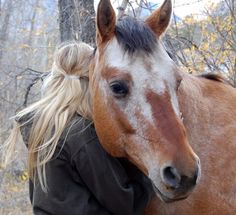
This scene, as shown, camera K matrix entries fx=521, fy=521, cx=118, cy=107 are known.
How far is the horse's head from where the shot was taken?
2.53 meters

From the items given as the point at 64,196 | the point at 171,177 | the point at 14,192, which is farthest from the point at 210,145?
the point at 14,192

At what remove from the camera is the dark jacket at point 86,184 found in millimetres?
2932

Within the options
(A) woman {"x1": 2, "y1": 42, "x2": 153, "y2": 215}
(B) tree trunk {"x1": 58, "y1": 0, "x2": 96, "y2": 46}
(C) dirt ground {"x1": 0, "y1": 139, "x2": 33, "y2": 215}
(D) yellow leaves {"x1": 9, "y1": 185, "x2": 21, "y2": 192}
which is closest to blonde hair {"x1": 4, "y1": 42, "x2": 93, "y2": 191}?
(A) woman {"x1": 2, "y1": 42, "x2": 153, "y2": 215}

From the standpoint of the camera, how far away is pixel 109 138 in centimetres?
285

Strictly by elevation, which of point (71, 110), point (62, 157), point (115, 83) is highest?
point (115, 83)

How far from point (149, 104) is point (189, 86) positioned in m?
0.78

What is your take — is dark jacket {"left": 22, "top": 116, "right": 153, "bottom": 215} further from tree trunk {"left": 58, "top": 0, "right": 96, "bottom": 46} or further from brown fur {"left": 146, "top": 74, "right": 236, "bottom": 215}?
tree trunk {"left": 58, "top": 0, "right": 96, "bottom": 46}

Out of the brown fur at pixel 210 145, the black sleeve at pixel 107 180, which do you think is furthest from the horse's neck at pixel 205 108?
the black sleeve at pixel 107 180

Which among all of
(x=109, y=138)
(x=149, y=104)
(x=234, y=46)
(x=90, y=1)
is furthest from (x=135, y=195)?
(x=234, y=46)

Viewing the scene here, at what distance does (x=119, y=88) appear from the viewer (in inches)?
109

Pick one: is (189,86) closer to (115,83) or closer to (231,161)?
(231,161)

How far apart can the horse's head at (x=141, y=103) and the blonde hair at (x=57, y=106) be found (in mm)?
190

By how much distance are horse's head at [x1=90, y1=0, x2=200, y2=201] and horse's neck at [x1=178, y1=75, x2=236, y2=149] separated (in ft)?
1.61

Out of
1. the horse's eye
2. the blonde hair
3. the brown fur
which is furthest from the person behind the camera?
the brown fur
